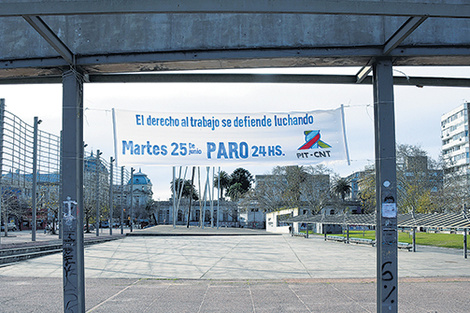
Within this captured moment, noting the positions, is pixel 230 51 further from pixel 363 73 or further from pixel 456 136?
pixel 456 136

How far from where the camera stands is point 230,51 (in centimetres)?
660

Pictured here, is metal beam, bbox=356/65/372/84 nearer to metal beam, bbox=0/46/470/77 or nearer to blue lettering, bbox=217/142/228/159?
metal beam, bbox=0/46/470/77

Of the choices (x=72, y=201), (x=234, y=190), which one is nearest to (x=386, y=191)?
(x=72, y=201)

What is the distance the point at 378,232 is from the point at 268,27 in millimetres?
3292

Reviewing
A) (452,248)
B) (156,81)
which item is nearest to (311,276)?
(156,81)

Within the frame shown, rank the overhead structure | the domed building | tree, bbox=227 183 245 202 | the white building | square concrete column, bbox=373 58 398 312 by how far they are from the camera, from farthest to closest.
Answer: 1. tree, bbox=227 183 245 202
2. the domed building
3. the white building
4. the overhead structure
5. square concrete column, bbox=373 58 398 312

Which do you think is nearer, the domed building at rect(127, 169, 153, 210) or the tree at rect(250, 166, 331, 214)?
the tree at rect(250, 166, 331, 214)

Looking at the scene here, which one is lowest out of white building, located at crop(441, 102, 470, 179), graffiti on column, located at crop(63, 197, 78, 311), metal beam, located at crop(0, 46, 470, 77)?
graffiti on column, located at crop(63, 197, 78, 311)

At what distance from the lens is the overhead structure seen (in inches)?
255

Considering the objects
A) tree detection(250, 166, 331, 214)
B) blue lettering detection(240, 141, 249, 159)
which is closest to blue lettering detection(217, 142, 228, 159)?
blue lettering detection(240, 141, 249, 159)

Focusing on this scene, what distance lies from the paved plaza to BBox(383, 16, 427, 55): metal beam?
470cm

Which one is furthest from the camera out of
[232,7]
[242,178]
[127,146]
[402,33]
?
[242,178]

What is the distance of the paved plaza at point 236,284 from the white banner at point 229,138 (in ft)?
9.67

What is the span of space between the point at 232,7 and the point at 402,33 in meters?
2.35
